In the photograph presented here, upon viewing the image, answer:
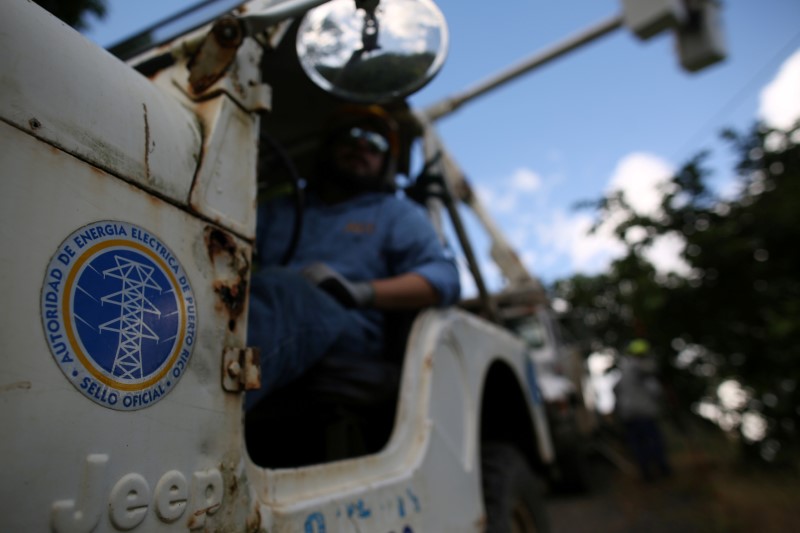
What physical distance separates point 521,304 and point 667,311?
7.60 ft

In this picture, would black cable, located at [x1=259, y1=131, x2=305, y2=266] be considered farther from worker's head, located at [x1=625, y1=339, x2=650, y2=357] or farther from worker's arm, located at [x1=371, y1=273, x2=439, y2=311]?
worker's head, located at [x1=625, y1=339, x2=650, y2=357]

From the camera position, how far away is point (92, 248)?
640 mm

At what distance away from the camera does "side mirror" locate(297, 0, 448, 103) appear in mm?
1031

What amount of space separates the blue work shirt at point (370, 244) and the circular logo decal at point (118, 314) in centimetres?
81

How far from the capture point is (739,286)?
5.35 meters

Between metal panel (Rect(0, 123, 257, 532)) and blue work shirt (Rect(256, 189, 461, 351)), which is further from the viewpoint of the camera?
blue work shirt (Rect(256, 189, 461, 351))

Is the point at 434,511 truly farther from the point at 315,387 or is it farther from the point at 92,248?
the point at 92,248

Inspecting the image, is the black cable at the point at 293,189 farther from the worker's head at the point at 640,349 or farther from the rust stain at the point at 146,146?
the worker's head at the point at 640,349

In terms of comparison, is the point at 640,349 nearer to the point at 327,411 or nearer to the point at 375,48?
the point at 327,411

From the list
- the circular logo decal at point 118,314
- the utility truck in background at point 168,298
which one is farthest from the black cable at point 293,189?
the circular logo decal at point 118,314

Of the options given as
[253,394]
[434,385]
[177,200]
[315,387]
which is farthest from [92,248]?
[434,385]

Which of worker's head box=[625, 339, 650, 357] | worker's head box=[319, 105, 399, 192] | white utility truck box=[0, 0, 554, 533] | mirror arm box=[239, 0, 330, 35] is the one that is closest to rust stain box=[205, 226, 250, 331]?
white utility truck box=[0, 0, 554, 533]

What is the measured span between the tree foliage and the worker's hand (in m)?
4.54

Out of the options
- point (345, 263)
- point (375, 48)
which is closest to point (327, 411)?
point (345, 263)
